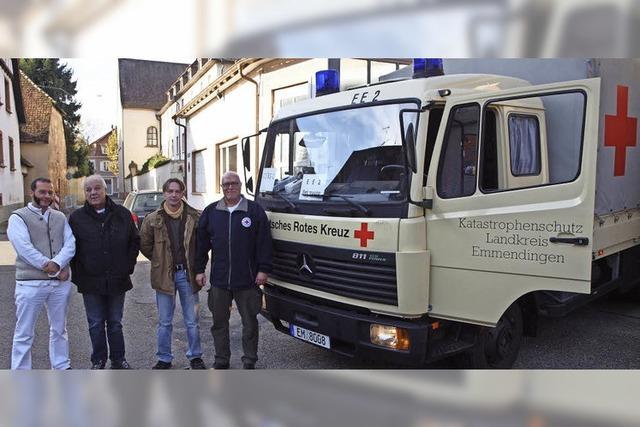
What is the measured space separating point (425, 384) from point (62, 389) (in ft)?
7.81

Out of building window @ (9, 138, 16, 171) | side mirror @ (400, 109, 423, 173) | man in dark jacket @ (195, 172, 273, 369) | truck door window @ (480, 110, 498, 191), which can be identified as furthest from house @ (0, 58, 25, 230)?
truck door window @ (480, 110, 498, 191)

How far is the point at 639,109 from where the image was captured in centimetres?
318

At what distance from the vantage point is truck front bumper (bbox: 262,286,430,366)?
303 centimetres

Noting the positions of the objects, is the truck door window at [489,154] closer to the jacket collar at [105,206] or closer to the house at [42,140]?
the jacket collar at [105,206]

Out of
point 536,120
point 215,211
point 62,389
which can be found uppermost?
point 536,120

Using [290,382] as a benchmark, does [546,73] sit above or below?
above

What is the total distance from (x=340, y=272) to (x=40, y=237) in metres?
2.08

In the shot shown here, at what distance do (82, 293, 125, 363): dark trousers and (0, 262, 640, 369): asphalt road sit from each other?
23 centimetres

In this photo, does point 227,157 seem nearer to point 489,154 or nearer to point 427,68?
point 427,68

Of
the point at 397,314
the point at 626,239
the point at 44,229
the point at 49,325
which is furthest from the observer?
the point at 626,239

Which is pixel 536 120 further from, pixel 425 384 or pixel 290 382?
pixel 290 382

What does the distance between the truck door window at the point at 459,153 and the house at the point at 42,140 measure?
102 inches

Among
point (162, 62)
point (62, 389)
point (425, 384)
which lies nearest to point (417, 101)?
point (162, 62)

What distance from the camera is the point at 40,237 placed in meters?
3.28
